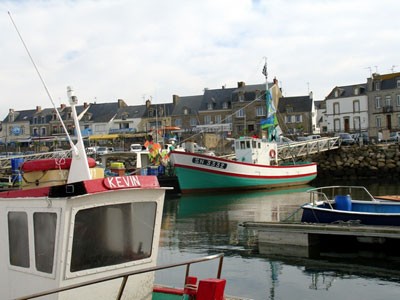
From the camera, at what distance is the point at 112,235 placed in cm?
620

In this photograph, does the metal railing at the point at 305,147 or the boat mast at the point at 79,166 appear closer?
the boat mast at the point at 79,166

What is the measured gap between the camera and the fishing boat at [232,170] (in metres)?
34.0

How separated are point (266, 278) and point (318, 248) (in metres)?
2.99

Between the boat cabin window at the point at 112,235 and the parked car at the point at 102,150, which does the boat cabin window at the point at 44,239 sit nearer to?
the boat cabin window at the point at 112,235

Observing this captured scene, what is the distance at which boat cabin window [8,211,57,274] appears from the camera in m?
5.89

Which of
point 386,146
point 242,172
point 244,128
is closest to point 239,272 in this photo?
point 242,172

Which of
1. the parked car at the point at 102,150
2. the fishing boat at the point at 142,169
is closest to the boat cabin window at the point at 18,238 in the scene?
the fishing boat at the point at 142,169

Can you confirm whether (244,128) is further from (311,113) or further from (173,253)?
(173,253)

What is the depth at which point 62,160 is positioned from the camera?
6.99m

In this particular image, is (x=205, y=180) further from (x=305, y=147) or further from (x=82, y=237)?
(x=82, y=237)

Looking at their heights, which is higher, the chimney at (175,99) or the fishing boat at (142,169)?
the chimney at (175,99)

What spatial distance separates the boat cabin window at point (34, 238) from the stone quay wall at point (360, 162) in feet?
134

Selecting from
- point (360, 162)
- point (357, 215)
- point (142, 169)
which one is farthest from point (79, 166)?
point (360, 162)

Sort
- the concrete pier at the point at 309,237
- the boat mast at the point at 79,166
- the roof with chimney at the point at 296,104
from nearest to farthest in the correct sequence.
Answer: the boat mast at the point at 79,166 < the concrete pier at the point at 309,237 < the roof with chimney at the point at 296,104
